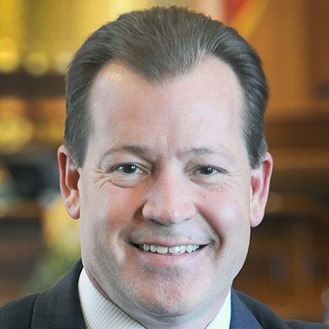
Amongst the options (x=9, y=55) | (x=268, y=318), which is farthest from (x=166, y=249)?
(x=9, y=55)

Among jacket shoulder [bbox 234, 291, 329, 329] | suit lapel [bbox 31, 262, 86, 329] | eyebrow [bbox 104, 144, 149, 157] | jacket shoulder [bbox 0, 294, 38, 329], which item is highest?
eyebrow [bbox 104, 144, 149, 157]

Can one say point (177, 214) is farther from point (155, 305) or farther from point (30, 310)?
point (30, 310)

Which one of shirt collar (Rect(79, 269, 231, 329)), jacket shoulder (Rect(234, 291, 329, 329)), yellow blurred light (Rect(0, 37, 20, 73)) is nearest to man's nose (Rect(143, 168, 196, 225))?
shirt collar (Rect(79, 269, 231, 329))

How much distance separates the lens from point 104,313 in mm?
1291

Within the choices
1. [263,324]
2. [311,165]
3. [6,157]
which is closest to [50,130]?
[6,157]

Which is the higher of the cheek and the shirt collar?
the cheek

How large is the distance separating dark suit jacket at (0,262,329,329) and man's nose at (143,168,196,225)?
0.18 meters

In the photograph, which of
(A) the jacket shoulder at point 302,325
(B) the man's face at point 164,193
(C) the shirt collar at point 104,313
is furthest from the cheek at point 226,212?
(A) the jacket shoulder at point 302,325

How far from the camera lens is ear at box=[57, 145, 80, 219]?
53.0 inches

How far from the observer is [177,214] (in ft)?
3.93

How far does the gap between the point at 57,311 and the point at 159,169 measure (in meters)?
0.23

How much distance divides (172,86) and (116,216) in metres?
0.15

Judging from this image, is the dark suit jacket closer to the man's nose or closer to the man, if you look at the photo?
the man

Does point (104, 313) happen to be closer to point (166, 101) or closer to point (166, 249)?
point (166, 249)
